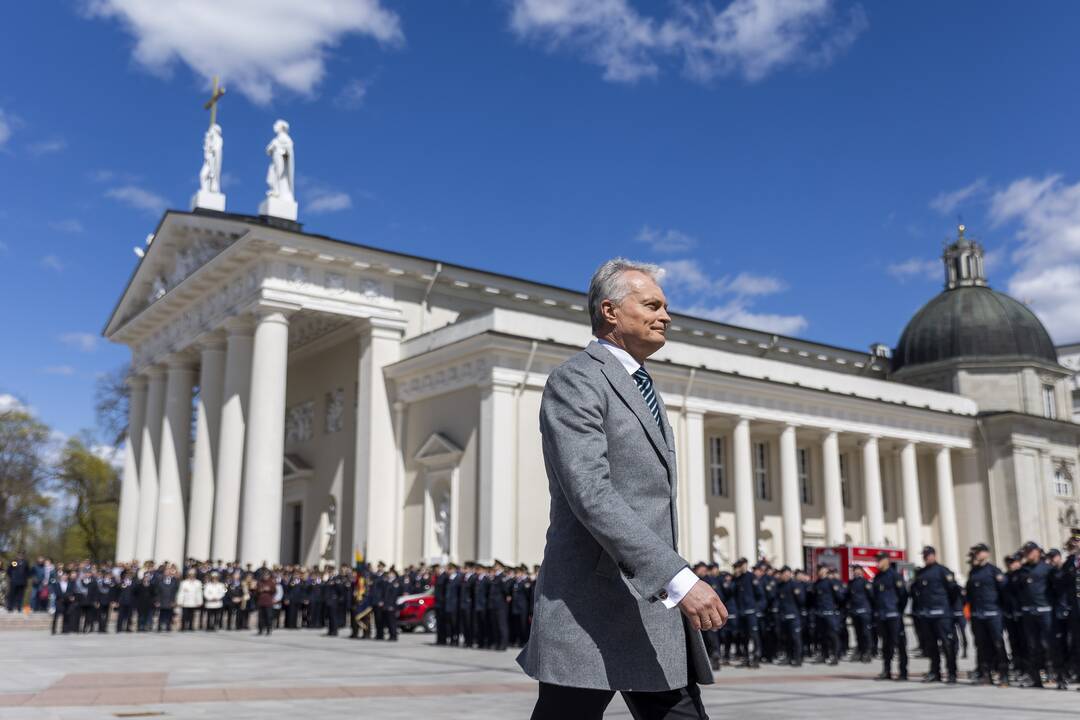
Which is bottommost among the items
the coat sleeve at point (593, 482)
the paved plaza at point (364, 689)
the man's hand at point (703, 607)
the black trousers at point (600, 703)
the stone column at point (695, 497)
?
the paved plaza at point (364, 689)

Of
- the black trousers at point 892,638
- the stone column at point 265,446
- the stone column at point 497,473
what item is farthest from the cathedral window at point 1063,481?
the stone column at point 265,446

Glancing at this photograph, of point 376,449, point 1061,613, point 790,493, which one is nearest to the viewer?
point 1061,613

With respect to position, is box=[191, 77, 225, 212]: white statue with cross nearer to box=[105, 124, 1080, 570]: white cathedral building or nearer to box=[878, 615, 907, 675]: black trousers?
box=[105, 124, 1080, 570]: white cathedral building

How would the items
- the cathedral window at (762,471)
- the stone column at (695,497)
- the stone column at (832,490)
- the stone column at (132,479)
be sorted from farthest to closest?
the stone column at (132,479), the cathedral window at (762,471), the stone column at (832,490), the stone column at (695,497)

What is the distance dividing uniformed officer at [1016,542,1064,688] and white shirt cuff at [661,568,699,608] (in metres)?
12.0

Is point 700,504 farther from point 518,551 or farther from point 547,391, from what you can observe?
point 547,391

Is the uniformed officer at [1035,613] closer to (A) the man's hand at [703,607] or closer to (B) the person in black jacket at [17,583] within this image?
(A) the man's hand at [703,607]

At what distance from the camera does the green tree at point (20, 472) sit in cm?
5628

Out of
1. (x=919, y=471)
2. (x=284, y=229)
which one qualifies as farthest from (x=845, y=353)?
(x=284, y=229)

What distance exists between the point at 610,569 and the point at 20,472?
61241 mm

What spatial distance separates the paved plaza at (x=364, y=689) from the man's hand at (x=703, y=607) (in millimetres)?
6504

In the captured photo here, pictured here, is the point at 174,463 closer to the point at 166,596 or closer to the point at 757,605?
the point at 166,596

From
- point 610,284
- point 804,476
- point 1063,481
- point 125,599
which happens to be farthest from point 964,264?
point 610,284

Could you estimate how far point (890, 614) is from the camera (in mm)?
15125
